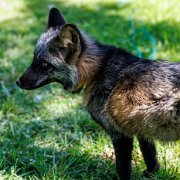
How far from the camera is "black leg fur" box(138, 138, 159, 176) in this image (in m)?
4.24

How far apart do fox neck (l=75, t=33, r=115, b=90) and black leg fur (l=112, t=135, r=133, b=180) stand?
702 mm

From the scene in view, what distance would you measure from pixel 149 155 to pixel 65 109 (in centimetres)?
171

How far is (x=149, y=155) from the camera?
168 inches

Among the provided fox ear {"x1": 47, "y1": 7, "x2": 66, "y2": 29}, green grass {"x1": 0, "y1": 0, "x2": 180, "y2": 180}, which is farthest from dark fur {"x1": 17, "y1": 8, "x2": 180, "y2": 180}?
green grass {"x1": 0, "y1": 0, "x2": 180, "y2": 180}

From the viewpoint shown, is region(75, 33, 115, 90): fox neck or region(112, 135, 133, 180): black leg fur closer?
region(112, 135, 133, 180): black leg fur

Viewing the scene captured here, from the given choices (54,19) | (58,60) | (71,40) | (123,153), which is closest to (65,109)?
(54,19)

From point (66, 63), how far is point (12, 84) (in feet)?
8.03

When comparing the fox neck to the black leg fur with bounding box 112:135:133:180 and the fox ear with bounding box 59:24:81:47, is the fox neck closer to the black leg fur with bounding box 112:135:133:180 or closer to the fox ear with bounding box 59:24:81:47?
the fox ear with bounding box 59:24:81:47

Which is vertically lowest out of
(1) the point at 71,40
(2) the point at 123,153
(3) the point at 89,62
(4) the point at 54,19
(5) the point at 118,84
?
(2) the point at 123,153

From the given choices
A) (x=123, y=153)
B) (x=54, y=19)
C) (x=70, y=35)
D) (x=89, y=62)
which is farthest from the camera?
(x=54, y=19)

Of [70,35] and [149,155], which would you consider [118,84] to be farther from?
[149,155]

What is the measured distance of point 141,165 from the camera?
4.42 metres

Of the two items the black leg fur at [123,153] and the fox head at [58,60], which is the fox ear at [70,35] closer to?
the fox head at [58,60]

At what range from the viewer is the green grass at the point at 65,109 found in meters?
4.36
